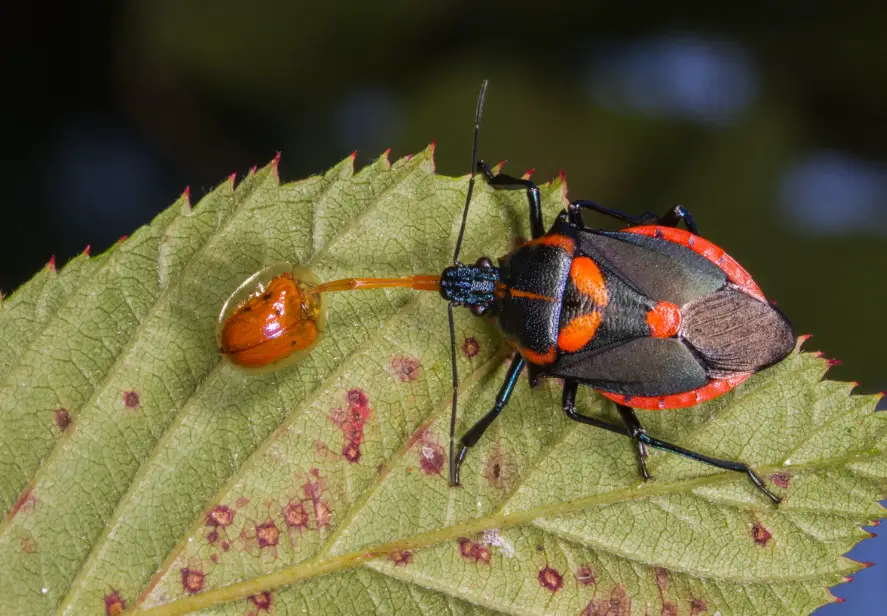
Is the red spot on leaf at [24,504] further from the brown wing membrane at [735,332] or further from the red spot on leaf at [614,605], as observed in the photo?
the brown wing membrane at [735,332]

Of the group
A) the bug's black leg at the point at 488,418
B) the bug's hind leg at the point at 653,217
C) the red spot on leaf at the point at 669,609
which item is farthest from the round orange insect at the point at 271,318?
the red spot on leaf at the point at 669,609

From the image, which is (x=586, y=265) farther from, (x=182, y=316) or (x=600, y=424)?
(x=182, y=316)

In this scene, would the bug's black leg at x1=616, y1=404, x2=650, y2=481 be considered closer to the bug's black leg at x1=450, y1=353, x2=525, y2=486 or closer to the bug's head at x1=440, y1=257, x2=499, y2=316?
the bug's black leg at x1=450, y1=353, x2=525, y2=486

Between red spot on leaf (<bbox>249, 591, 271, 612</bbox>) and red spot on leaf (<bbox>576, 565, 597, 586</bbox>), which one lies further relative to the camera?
red spot on leaf (<bbox>576, 565, 597, 586</bbox>)

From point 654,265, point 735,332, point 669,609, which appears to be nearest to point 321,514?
point 669,609

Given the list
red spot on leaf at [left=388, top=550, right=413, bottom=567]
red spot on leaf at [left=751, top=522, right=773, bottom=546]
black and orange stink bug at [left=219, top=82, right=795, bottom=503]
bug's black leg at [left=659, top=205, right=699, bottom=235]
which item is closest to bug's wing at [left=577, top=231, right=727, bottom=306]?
black and orange stink bug at [left=219, top=82, right=795, bottom=503]

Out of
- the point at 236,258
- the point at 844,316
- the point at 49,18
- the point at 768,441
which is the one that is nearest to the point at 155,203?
the point at 49,18
